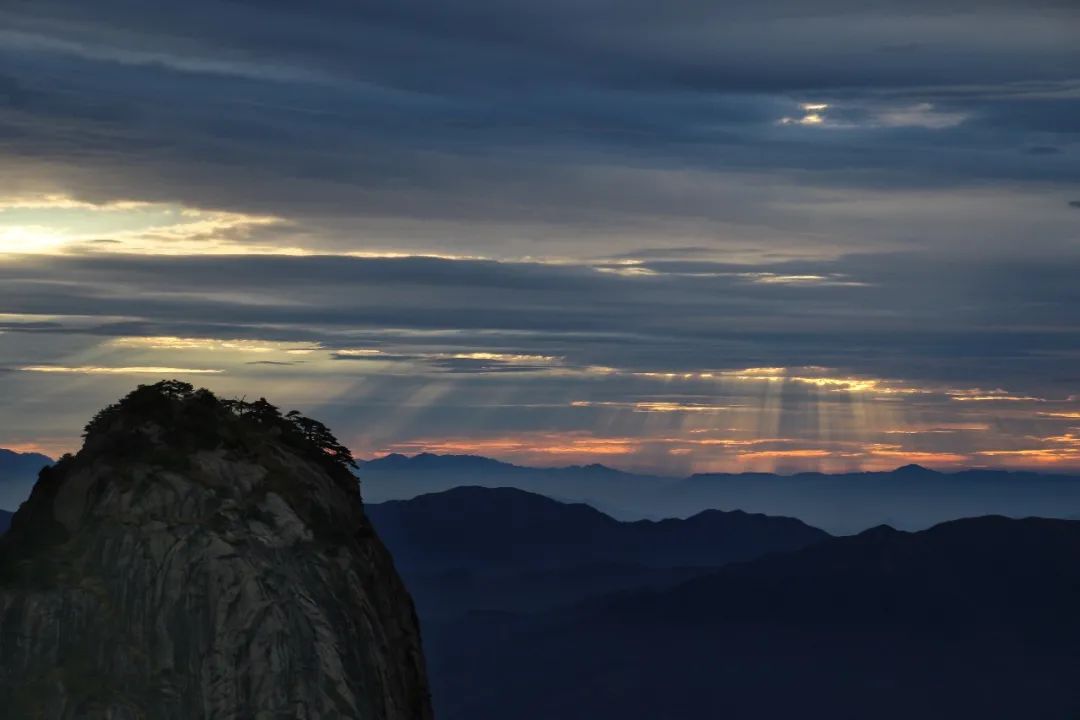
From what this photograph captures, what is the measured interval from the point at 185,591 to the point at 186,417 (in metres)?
8.75

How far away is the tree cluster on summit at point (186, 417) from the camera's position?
66188mm

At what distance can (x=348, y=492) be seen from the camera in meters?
71.1

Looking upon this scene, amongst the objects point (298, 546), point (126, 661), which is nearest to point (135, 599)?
point (126, 661)

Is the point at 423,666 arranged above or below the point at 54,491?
below

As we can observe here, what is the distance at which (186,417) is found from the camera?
66750 mm

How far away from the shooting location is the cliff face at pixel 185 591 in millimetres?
59312

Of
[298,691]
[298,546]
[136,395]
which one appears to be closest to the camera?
[298,691]

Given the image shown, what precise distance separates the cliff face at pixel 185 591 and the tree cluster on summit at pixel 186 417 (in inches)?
3.9

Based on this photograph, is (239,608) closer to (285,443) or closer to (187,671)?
(187,671)

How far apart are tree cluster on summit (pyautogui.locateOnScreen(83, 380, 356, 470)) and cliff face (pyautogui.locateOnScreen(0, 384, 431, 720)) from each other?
3.9 inches

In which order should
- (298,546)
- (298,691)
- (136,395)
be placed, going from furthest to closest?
(136,395) → (298,546) → (298,691)

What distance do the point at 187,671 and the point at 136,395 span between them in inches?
504

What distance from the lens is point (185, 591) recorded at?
60.5 meters

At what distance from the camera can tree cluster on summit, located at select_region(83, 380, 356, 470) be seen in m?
66.2
